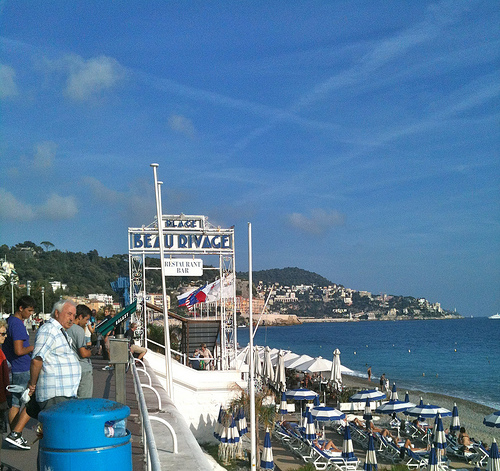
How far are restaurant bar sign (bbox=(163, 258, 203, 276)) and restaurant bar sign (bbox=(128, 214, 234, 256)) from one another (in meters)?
0.35

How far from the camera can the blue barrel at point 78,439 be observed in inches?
126

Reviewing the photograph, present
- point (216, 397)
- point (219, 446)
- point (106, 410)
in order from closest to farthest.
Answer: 1. point (106, 410)
2. point (219, 446)
3. point (216, 397)

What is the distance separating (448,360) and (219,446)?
2655 inches

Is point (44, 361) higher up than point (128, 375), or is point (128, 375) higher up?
point (44, 361)

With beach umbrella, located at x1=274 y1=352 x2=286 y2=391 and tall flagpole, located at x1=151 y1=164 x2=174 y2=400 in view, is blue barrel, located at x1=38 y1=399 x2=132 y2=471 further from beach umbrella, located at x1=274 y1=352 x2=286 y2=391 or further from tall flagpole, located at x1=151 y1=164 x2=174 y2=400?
beach umbrella, located at x1=274 y1=352 x2=286 y2=391

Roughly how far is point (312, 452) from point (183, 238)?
9.00 metres

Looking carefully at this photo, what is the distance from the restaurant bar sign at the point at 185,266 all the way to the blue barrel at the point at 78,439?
17482 mm

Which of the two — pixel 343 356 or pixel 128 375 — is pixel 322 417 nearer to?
pixel 128 375

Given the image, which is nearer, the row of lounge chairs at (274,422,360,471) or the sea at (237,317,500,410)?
the row of lounge chairs at (274,422,360,471)

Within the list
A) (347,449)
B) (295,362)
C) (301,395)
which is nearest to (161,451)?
(347,449)

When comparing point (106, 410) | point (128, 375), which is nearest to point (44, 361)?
point (106, 410)

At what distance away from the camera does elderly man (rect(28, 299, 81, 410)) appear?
4445 millimetres

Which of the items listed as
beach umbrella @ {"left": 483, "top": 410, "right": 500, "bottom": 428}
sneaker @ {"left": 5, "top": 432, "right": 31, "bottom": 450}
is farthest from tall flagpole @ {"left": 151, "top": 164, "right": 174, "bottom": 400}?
beach umbrella @ {"left": 483, "top": 410, "right": 500, "bottom": 428}

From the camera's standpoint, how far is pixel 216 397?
16.5m
